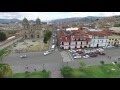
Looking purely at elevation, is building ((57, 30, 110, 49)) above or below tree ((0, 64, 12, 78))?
above

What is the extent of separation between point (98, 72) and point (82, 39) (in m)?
0.57

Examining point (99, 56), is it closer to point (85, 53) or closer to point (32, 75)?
point (85, 53)

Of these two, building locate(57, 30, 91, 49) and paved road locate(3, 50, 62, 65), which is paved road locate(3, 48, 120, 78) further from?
building locate(57, 30, 91, 49)

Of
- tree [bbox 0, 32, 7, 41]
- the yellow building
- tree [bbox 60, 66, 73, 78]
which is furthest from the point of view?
the yellow building

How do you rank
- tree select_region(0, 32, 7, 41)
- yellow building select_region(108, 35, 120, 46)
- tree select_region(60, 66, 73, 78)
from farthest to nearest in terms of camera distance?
yellow building select_region(108, 35, 120, 46), tree select_region(0, 32, 7, 41), tree select_region(60, 66, 73, 78)

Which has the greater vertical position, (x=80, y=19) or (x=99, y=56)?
(x=80, y=19)

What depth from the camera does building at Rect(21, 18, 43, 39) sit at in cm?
318

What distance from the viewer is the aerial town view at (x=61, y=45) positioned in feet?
10.2

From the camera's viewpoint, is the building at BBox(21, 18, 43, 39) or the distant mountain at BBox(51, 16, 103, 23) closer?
the distant mountain at BBox(51, 16, 103, 23)

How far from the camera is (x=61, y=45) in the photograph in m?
3.25

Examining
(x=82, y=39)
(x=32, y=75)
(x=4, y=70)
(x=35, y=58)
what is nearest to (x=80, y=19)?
(x=82, y=39)

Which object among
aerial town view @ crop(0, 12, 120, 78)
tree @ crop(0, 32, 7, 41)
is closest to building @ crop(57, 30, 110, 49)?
aerial town view @ crop(0, 12, 120, 78)

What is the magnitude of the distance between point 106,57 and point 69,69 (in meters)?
0.66

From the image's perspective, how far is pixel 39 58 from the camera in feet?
10.5
